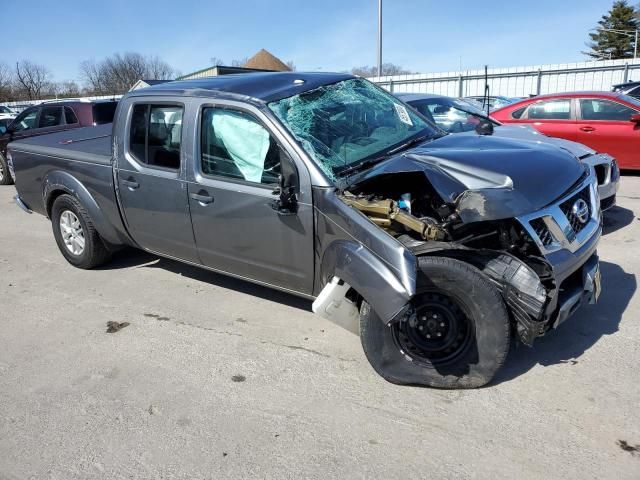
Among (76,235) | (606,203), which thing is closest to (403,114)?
(606,203)

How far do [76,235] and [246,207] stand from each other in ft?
8.97

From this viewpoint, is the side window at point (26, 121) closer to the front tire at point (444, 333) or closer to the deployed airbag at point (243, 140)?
the deployed airbag at point (243, 140)

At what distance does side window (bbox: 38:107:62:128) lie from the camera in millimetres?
10734

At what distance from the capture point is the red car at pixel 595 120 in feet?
27.3

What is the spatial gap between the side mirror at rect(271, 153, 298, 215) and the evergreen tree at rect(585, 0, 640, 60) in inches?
2956

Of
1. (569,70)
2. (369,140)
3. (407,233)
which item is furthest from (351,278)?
(569,70)

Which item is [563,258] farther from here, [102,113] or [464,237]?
[102,113]

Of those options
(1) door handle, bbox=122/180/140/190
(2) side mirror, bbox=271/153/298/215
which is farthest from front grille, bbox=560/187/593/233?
(1) door handle, bbox=122/180/140/190

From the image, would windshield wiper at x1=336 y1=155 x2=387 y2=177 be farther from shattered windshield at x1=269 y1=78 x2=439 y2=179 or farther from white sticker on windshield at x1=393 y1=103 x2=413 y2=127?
white sticker on windshield at x1=393 y1=103 x2=413 y2=127

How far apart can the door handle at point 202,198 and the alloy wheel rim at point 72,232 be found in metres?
2.06

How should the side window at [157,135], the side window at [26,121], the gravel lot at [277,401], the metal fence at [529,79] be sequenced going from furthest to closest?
the metal fence at [529,79] → the side window at [26,121] → the side window at [157,135] → the gravel lot at [277,401]

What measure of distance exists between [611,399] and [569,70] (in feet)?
77.0

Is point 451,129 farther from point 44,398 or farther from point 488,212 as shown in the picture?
point 44,398

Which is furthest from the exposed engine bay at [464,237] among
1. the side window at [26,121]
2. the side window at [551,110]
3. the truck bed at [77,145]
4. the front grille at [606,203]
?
the side window at [26,121]
